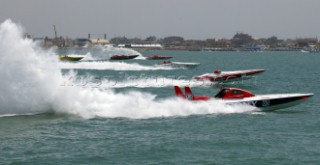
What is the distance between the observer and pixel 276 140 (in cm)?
1819

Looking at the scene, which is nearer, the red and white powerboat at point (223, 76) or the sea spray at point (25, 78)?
the sea spray at point (25, 78)

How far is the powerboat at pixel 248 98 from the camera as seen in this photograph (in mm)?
23500

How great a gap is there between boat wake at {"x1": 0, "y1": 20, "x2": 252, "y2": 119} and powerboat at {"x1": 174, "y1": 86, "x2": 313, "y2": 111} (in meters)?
0.31

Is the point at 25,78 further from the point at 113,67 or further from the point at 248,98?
the point at 113,67

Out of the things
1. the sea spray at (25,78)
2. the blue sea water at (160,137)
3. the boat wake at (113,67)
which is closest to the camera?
the blue sea water at (160,137)

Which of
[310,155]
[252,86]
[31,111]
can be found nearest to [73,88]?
[31,111]

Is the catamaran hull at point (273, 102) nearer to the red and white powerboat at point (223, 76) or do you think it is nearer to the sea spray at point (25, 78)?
the sea spray at point (25, 78)

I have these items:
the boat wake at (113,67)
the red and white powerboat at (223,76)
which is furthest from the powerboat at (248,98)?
the boat wake at (113,67)

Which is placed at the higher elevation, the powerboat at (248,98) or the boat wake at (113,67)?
the powerboat at (248,98)

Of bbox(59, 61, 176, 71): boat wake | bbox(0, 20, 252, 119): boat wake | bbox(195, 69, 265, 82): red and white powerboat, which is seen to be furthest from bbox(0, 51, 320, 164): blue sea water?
bbox(59, 61, 176, 71): boat wake

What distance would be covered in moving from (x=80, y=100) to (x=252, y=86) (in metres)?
22.2

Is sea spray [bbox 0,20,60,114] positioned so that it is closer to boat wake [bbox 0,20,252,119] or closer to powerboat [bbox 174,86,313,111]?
boat wake [bbox 0,20,252,119]

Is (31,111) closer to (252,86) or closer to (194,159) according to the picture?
(194,159)

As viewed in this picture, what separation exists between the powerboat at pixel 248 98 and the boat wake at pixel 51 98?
12.0 inches
